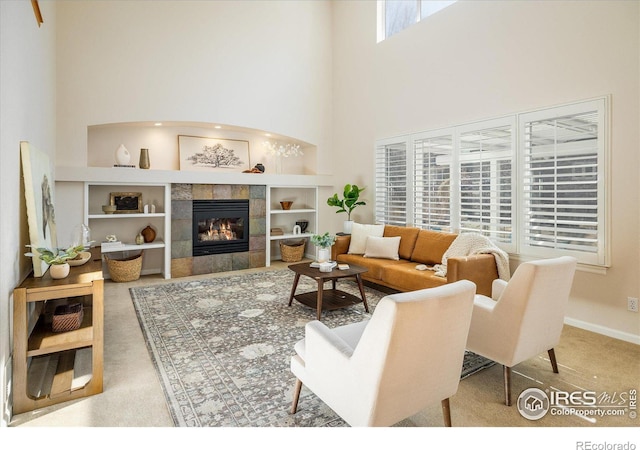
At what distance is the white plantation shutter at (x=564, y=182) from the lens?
350cm

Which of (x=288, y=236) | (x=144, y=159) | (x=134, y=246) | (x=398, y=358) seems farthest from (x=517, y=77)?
(x=134, y=246)

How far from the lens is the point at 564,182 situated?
145 inches

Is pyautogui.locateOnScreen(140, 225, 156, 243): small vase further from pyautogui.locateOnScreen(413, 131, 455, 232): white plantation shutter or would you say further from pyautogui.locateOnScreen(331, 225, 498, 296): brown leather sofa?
pyautogui.locateOnScreen(413, 131, 455, 232): white plantation shutter

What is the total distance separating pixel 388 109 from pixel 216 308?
13.3ft

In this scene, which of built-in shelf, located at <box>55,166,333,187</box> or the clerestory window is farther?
the clerestory window

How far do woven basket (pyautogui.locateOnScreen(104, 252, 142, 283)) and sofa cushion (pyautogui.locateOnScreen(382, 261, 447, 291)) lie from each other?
3643 millimetres

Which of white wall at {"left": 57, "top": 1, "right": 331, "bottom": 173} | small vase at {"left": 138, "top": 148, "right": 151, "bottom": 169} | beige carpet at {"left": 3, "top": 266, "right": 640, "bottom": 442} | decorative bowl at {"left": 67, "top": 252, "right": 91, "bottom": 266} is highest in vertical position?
white wall at {"left": 57, "top": 1, "right": 331, "bottom": 173}

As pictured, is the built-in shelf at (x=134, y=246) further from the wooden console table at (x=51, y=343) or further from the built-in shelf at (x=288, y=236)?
the wooden console table at (x=51, y=343)

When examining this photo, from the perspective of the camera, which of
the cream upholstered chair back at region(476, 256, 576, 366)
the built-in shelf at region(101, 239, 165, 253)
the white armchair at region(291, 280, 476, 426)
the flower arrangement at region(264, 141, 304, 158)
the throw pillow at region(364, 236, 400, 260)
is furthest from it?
the flower arrangement at region(264, 141, 304, 158)

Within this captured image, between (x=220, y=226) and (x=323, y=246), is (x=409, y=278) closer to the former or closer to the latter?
(x=323, y=246)

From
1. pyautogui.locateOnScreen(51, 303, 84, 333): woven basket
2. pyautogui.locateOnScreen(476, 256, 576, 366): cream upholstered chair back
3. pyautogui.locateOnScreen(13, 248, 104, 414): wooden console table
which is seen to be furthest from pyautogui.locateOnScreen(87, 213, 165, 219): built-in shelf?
pyautogui.locateOnScreen(476, 256, 576, 366): cream upholstered chair back

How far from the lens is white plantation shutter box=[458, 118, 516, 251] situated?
4.25 m

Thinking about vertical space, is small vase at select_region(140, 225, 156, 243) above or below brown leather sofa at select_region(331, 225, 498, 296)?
above
